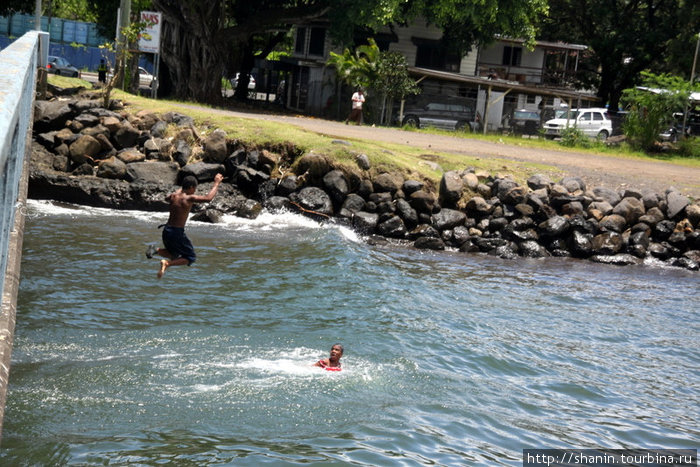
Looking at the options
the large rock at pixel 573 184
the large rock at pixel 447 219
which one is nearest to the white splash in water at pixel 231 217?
the large rock at pixel 447 219

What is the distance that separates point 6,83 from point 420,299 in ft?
35.6

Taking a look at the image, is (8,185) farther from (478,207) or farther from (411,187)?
(478,207)

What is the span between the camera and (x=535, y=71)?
4503 centimetres

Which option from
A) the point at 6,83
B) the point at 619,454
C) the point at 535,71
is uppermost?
the point at 535,71

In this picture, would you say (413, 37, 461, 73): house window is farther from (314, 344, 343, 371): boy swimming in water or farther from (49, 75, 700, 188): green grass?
(314, 344, 343, 371): boy swimming in water

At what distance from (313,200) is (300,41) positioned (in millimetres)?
22801

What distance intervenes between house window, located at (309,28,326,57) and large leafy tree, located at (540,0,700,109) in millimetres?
17315

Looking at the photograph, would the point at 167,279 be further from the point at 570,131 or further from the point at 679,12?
the point at 679,12

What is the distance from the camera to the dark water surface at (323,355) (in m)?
8.07

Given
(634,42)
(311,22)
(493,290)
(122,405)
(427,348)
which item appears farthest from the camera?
(634,42)

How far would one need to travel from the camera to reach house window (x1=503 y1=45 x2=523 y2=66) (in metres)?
44.3

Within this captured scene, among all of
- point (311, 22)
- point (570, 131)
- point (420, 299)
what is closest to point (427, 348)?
point (420, 299)

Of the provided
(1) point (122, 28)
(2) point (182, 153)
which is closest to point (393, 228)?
(2) point (182, 153)

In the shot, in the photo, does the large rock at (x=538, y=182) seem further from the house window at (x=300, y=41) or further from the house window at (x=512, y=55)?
the house window at (x=512, y=55)
